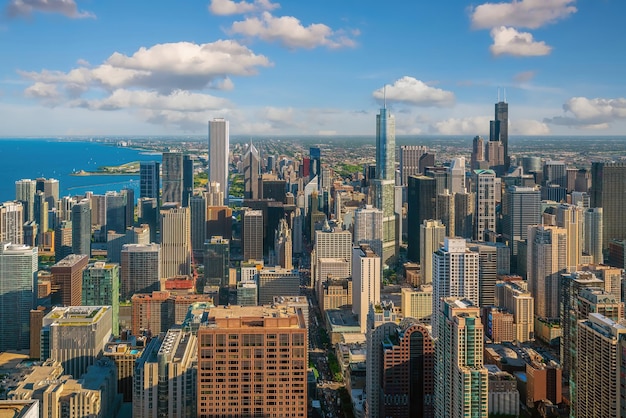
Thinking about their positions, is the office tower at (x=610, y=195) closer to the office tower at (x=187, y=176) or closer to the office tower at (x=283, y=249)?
the office tower at (x=283, y=249)

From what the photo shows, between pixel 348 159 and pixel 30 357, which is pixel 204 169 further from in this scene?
pixel 30 357

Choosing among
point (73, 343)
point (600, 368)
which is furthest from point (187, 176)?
point (600, 368)

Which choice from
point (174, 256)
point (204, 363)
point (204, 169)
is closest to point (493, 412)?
point (204, 363)

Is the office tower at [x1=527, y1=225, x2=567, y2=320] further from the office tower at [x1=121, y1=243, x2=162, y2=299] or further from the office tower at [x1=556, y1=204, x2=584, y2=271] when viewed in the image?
the office tower at [x1=121, y1=243, x2=162, y2=299]

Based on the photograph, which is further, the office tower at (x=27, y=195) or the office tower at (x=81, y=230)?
the office tower at (x=27, y=195)

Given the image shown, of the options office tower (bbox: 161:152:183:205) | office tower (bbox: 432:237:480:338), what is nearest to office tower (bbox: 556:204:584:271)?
office tower (bbox: 432:237:480:338)

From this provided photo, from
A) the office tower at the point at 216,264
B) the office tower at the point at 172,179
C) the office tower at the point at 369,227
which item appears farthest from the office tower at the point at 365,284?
the office tower at the point at 172,179

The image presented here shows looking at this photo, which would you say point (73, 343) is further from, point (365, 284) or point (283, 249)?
point (283, 249)
